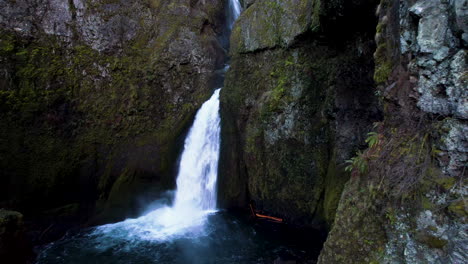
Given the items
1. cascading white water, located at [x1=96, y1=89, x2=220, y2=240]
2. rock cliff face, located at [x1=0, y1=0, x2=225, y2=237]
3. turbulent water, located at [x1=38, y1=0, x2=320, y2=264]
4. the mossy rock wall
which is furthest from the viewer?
rock cliff face, located at [x1=0, y1=0, x2=225, y2=237]

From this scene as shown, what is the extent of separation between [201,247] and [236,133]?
389cm

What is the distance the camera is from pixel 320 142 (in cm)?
729

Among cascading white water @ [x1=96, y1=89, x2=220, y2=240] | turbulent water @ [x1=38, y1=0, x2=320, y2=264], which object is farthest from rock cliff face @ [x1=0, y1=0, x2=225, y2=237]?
turbulent water @ [x1=38, y1=0, x2=320, y2=264]

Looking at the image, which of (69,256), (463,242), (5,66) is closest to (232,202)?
(69,256)

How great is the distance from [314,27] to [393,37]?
3.09 meters

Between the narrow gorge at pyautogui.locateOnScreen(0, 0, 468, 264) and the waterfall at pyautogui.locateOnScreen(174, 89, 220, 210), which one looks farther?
the waterfall at pyautogui.locateOnScreen(174, 89, 220, 210)

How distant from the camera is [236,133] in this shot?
924cm

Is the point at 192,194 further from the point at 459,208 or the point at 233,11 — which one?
the point at 233,11

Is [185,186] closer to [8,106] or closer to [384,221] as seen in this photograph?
[8,106]

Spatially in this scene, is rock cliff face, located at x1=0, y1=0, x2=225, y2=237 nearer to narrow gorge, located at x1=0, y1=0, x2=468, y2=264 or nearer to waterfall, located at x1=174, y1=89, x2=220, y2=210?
narrow gorge, located at x1=0, y1=0, x2=468, y2=264

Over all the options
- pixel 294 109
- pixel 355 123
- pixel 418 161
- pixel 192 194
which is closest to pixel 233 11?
pixel 294 109

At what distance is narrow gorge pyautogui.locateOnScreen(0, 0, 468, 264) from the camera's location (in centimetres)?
291

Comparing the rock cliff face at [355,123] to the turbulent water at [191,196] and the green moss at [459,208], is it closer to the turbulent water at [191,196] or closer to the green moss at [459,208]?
the green moss at [459,208]

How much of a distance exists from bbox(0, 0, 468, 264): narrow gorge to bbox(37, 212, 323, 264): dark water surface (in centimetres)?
5
